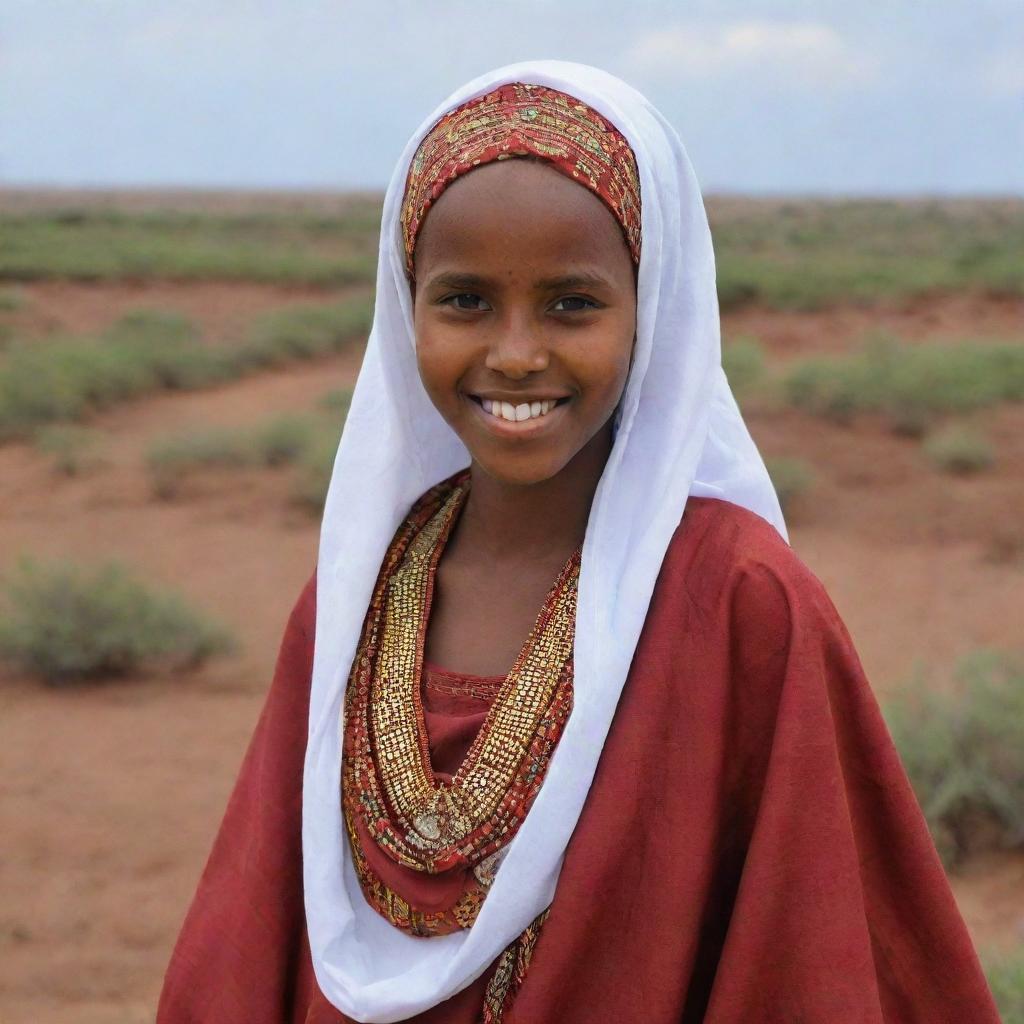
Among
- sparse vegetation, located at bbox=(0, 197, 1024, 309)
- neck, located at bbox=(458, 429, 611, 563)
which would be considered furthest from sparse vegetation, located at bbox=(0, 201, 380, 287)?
neck, located at bbox=(458, 429, 611, 563)

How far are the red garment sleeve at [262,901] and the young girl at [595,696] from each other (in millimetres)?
100

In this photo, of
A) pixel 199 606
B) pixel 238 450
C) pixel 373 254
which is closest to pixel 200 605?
pixel 199 606

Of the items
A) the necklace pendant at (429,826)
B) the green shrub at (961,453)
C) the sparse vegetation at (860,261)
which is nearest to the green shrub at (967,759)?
the necklace pendant at (429,826)

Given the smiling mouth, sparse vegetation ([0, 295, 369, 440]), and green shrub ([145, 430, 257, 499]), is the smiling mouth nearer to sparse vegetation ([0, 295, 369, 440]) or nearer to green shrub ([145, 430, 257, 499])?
green shrub ([145, 430, 257, 499])

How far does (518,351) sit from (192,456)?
9724mm

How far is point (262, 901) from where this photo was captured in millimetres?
1943

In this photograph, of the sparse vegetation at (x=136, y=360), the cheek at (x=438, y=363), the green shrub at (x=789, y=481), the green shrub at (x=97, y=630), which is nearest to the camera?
the cheek at (x=438, y=363)

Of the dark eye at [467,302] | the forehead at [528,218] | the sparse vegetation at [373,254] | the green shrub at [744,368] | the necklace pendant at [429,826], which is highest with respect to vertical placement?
the sparse vegetation at [373,254]

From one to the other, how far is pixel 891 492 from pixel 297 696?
28.8ft

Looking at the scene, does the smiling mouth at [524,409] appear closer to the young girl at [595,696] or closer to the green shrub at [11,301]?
the young girl at [595,696]

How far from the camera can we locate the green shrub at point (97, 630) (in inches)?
262

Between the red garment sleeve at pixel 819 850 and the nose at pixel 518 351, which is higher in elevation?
the nose at pixel 518 351

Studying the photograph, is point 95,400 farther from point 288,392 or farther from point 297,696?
point 297,696

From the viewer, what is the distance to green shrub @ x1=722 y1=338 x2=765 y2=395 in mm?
13878
